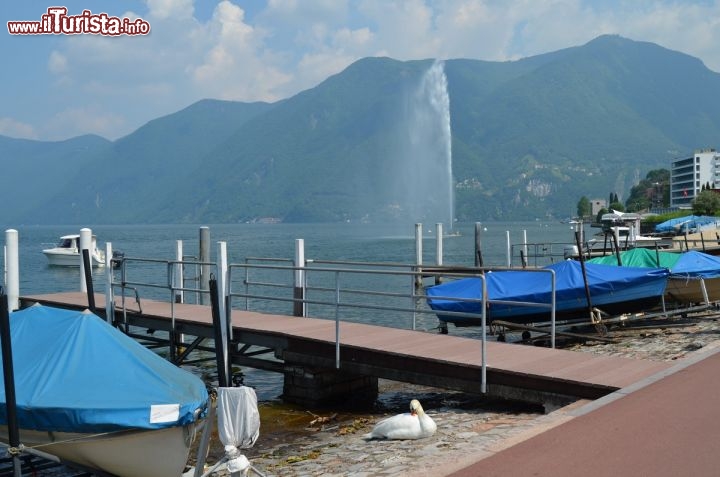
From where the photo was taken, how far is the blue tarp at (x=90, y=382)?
9.30 metres

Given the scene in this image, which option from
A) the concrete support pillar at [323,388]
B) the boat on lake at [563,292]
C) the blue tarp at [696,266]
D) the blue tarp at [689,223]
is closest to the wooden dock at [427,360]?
the concrete support pillar at [323,388]

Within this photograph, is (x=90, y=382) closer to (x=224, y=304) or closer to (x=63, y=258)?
(x=224, y=304)

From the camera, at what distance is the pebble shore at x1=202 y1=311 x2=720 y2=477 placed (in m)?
8.35

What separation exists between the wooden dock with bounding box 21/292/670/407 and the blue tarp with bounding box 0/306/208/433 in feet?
12.1

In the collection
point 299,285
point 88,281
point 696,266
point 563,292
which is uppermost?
point 88,281

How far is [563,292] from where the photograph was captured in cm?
1822

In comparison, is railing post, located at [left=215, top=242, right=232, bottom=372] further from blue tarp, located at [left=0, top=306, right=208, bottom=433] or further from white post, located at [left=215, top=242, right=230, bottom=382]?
blue tarp, located at [left=0, top=306, right=208, bottom=433]

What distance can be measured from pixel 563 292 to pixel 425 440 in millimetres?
9562

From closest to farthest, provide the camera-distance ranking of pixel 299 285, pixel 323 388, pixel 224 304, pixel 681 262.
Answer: pixel 323 388 → pixel 224 304 → pixel 299 285 → pixel 681 262

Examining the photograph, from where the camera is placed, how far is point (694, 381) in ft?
34.2

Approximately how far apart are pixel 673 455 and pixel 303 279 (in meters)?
12.0

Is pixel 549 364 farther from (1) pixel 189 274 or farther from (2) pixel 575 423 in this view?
(1) pixel 189 274

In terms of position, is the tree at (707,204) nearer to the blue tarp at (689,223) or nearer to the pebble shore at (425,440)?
the blue tarp at (689,223)

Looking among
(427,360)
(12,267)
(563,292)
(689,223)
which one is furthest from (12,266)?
(689,223)
